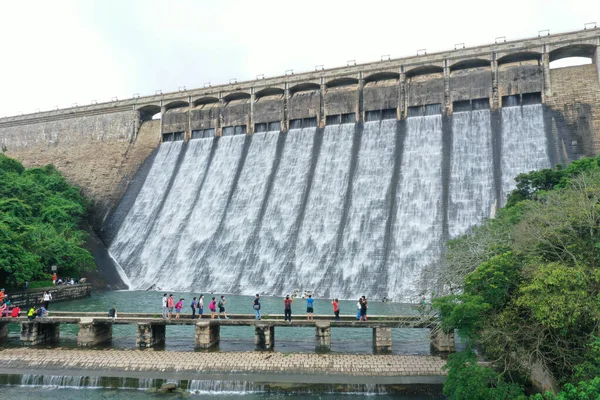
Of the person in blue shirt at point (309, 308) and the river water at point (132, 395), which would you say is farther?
the person in blue shirt at point (309, 308)

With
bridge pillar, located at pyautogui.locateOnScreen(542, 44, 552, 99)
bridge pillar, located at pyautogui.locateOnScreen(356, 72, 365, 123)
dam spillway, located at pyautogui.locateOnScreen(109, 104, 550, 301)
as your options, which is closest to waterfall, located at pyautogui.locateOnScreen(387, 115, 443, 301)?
dam spillway, located at pyautogui.locateOnScreen(109, 104, 550, 301)

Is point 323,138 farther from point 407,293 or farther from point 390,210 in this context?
point 407,293

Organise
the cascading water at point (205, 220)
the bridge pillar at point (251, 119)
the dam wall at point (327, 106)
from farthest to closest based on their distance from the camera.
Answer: the bridge pillar at point (251, 119) < the cascading water at point (205, 220) < the dam wall at point (327, 106)

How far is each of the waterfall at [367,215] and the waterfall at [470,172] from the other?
17.5 feet

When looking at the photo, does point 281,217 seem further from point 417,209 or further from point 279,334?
point 279,334

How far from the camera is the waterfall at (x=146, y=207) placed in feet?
145

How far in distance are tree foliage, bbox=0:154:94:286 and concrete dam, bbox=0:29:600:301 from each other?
165 inches

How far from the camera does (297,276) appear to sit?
35125 millimetres

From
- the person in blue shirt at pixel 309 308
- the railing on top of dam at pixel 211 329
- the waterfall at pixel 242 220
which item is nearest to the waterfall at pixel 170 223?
the waterfall at pixel 242 220

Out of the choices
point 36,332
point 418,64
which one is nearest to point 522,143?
point 418,64

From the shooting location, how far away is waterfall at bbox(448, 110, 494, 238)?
3388 cm

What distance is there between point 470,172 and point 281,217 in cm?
1636

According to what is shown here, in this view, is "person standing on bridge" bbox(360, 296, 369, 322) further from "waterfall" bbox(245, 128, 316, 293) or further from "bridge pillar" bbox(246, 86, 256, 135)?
"bridge pillar" bbox(246, 86, 256, 135)

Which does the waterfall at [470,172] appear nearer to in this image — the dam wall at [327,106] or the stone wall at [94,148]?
the dam wall at [327,106]
